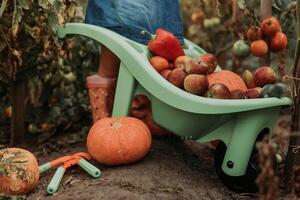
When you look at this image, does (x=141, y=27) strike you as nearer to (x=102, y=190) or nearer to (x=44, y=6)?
(x=44, y=6)

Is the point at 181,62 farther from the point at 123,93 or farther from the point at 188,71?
the point at 123,93

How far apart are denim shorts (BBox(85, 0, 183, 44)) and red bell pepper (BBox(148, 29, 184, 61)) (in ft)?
0.48

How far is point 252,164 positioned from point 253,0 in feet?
3.13

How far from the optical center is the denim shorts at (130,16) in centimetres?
286

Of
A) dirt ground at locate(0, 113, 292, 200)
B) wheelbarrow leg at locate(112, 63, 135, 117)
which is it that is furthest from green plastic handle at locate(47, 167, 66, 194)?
wheelbarrow leg at locate(112, 63, 135, 117)

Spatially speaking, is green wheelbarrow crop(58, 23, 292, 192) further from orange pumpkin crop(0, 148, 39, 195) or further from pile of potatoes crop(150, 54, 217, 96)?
orange pumpkin crop(0, 148, 39, 195)

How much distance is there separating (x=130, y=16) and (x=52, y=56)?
27.8 inches

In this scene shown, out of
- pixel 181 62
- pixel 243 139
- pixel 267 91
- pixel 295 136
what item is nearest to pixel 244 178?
pixel 243 139

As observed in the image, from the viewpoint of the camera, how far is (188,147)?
2.99 meters

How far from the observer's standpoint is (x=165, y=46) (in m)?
2.72

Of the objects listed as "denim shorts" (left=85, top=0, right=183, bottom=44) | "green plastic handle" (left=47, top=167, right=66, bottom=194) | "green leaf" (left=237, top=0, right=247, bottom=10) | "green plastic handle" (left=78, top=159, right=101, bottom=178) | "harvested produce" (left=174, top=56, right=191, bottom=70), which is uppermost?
"green leaf" (left=237, top=0, right=247, bottom=10)

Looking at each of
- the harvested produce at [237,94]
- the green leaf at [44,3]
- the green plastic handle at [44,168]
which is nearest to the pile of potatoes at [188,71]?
the harvested produce at [237,94]

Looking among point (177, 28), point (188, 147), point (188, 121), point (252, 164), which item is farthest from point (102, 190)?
point (177, 28)

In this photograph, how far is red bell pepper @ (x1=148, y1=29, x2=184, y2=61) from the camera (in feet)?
8.89
